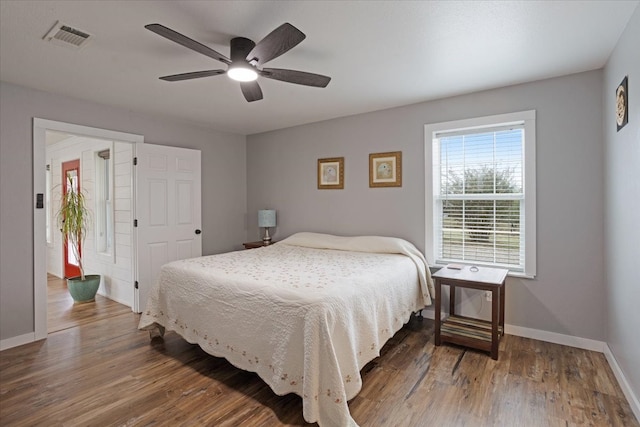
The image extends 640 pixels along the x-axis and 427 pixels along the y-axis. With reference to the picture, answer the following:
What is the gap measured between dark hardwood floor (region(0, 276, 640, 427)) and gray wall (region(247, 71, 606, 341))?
359mm

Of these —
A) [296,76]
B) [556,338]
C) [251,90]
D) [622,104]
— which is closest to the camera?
[622,104]

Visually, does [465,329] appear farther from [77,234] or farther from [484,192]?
[77,234]

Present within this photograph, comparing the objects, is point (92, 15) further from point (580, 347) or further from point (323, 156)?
point (580, 347)

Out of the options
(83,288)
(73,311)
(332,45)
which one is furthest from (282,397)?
(83,288)

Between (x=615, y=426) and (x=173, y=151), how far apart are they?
4.67 meters

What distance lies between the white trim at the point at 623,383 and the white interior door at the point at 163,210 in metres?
4.41

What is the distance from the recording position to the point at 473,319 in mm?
3195

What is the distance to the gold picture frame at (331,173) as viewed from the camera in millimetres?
4266

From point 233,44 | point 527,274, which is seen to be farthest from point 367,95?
point 527,274

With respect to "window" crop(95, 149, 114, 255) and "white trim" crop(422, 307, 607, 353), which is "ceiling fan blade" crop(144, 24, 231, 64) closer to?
"white trim" crop(422, 307, 607, 353)

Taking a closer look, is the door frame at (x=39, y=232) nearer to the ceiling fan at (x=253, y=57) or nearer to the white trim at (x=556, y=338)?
the ceiling fan at (x=253, y=57)

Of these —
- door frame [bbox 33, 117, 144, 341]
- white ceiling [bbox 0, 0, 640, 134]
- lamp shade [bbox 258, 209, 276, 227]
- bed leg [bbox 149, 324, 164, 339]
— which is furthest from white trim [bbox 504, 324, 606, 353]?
door frame [bbox 33, 117, 144, 341]

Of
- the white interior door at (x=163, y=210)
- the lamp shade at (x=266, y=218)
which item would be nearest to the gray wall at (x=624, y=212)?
the lamp shade at (x=266, y=218)

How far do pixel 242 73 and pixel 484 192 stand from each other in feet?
8.43
